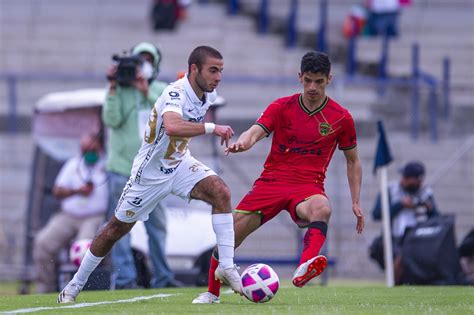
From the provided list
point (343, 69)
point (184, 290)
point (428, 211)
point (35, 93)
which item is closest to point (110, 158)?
point (184, 290)

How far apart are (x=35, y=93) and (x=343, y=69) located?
6.41 metres

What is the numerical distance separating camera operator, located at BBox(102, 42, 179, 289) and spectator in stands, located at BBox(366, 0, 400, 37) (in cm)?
998

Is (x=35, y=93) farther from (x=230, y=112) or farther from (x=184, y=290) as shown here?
(x=184, y=290)

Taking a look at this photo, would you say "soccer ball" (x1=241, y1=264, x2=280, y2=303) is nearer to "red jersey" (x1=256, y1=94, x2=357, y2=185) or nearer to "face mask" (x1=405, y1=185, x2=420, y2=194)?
"red jersey" (x1=256, y1=94, x2=357, y2=185)

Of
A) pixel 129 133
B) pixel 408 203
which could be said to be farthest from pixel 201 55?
pixel 408 203

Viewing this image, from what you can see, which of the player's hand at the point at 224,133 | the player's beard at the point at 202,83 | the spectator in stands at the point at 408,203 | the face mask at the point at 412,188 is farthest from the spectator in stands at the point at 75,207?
the player's hand at the point at 224,133

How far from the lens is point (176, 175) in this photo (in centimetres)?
1048

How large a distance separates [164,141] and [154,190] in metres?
0.41

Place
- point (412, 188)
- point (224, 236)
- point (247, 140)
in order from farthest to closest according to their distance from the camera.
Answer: point (412, 188), point (224, 236), point (247, 140)

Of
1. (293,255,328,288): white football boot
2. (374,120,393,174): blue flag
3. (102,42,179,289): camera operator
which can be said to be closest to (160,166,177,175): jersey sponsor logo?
(293,255,328,288): white football boot

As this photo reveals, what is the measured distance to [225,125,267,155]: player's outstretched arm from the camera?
9562mm

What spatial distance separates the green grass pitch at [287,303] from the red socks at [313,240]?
39cm

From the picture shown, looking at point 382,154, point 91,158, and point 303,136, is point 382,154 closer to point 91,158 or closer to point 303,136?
point 91,158

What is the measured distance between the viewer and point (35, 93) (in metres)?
19.5
